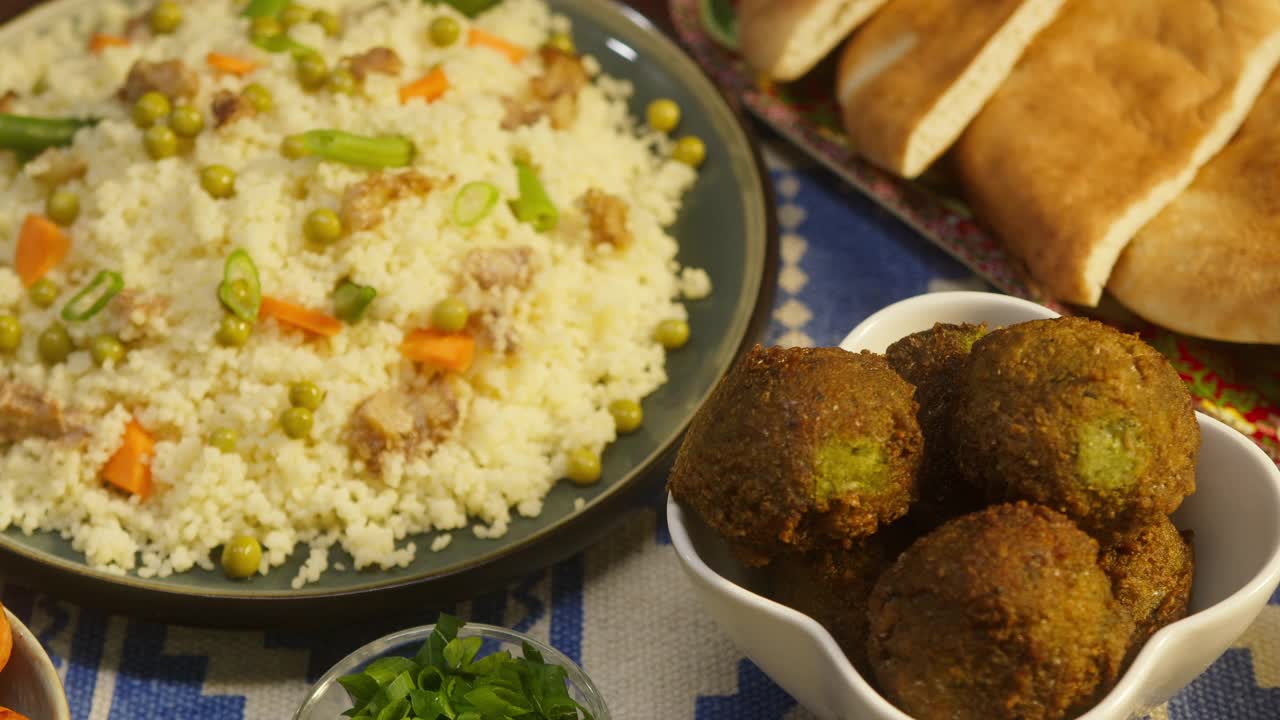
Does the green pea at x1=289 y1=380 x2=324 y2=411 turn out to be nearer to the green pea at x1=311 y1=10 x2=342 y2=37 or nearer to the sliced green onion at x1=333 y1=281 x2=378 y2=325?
the sliced green onion at x1=333 y1=281 x2=378 y2=325

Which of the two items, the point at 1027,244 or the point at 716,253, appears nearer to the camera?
the point at 1027,244

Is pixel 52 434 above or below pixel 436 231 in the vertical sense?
below

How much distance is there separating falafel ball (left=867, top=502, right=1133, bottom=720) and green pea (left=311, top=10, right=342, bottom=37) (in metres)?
2.91

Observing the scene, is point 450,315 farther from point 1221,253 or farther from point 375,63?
point 1221,253

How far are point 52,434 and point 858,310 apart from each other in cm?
228

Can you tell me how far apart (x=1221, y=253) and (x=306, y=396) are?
7.68 ft

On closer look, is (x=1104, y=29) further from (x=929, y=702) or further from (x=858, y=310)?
(x=929, y=702)

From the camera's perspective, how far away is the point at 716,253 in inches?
137

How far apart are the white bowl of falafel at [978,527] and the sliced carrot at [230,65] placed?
2.28m

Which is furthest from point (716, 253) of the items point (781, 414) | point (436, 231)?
point (781, 414)

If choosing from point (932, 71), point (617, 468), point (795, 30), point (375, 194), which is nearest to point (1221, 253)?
point (932, 71)

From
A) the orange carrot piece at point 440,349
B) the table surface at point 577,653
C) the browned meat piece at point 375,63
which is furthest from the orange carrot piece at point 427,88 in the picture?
the table surface at point 577,653

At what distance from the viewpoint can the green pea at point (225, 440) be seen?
9.54ft

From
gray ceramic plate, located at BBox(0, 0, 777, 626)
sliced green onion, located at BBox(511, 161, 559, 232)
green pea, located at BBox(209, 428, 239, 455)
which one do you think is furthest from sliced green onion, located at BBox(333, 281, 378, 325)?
gray ceramic plate, located at BBox(0, 0, 777, 626)
